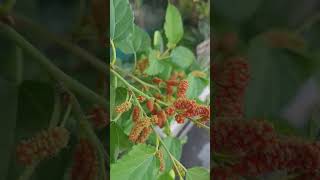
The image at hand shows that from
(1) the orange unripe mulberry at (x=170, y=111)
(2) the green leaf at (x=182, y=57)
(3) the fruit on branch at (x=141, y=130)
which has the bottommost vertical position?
(3) the fruit on branch at (x=141, y=130)

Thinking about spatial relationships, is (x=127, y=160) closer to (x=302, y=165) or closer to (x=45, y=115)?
(x=45, y=115)

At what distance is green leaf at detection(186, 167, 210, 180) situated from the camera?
1.29 m

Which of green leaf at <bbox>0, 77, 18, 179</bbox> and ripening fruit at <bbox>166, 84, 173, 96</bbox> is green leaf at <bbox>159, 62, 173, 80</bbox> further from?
green leaf at <bbox>0, 77, 18, 179</bbox>

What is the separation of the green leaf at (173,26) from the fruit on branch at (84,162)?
11.3 inches

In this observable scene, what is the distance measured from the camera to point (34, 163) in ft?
3.71

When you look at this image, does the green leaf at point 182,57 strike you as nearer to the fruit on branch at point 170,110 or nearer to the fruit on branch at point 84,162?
the fruit on branch at point 170,110

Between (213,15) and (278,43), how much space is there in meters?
0.16

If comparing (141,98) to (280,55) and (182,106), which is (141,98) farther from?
(280,55)

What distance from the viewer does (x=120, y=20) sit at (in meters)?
1.17

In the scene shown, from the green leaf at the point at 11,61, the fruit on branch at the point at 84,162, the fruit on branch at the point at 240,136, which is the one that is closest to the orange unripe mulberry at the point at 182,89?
the fruit on branch at the point at 240,136

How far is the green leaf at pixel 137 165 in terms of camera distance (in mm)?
1191

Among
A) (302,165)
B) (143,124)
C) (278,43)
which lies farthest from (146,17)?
(302,165)

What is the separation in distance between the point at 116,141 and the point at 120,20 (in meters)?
0.24

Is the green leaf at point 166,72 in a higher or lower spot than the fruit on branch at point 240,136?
higher
